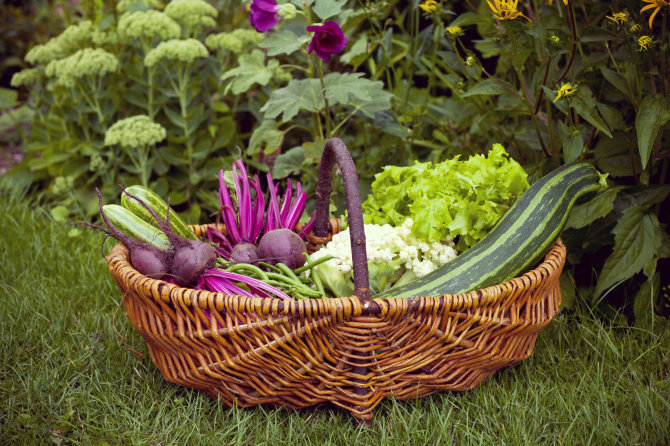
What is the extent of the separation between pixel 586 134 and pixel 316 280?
126 centimetres

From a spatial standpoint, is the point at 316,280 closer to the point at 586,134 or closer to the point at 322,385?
the point at 322,385

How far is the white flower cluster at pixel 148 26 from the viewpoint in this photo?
2.83 metres

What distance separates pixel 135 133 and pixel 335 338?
Answer: 176 centimetres

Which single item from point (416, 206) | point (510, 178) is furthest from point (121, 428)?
point (510, 178)

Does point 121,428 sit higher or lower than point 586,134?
lower

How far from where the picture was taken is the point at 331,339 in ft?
4.86

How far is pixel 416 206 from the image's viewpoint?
6.16ft

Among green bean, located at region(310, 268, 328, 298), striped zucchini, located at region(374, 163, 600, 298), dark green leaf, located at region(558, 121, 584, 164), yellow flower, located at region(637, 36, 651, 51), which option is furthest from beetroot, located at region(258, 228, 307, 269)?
yellow flower, located at region(637, 36, 651, 51)

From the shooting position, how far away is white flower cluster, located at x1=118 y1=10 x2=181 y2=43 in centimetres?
283

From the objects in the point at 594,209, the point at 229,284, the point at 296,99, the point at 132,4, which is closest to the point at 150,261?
the point at 229,284

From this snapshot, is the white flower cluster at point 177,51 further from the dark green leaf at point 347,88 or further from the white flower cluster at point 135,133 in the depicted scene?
the dark green leaf at point 347,88

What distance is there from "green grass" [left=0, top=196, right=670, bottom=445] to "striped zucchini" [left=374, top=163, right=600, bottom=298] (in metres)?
0.33

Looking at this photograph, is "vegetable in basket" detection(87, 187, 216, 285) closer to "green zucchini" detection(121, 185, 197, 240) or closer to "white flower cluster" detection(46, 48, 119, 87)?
"green zucchini" detection(121, 185, 197, 240)

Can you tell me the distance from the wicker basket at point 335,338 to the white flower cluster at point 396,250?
303mm
